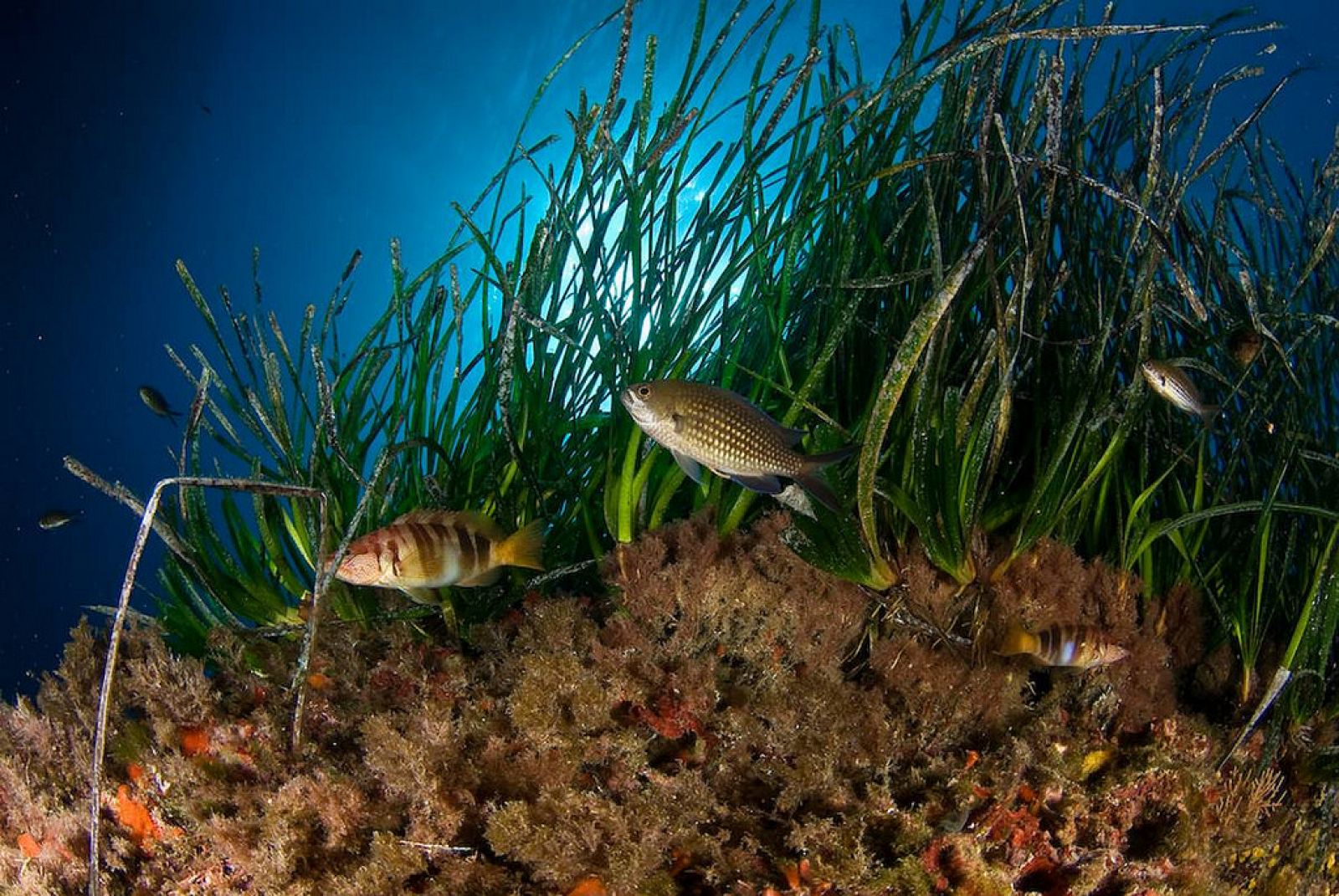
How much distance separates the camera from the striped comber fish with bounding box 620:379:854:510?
7.93ft

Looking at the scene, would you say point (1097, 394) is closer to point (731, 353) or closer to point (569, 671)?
point (731, 353)

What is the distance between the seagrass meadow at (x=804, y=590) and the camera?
7.79 ft

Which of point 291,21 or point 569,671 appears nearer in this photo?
point 569,671

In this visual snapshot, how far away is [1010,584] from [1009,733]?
0.67m

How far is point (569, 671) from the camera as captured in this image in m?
2.54

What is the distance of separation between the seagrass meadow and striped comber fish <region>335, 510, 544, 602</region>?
7.7 inches

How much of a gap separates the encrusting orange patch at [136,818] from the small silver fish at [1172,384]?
4.21m

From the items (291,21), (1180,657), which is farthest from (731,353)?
(291,21)

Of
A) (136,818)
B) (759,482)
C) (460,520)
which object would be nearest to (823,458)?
(759,482)

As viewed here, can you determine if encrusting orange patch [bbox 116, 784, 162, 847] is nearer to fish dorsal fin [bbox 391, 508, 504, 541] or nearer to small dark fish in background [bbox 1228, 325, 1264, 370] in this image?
fish dorsal fin [bbox 391, 508, 504, 541]

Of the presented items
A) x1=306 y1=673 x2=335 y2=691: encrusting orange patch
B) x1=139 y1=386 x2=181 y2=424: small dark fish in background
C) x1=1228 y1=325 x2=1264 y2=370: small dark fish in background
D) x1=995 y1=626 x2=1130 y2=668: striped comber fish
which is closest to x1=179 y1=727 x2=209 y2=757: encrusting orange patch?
x1=306 y1=673 x2=335 y2=691: encrusting orange patch

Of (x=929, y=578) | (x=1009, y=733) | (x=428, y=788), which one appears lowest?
(x=1009, y=733)

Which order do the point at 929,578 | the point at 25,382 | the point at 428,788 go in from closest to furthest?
1. the point at 428,788
2. the point at 929,578
3. the point at 25,382

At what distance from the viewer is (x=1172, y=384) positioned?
2928mm
